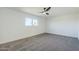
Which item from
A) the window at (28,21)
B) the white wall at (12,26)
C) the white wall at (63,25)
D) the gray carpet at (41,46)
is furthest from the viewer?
the white wall at (63,25)

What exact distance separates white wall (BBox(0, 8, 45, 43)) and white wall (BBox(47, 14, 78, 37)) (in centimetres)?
256

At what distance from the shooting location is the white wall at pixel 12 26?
4070 millimetres

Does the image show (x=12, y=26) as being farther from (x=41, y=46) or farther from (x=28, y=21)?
(x=41, y=46)

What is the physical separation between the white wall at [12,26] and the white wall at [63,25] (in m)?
2.56

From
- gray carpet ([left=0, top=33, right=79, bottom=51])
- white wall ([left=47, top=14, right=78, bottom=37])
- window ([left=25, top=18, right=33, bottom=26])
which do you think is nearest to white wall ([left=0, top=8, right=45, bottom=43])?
window ([left=25, top=18, right=33, bottom=26])

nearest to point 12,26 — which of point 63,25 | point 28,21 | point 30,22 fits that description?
point 28,21

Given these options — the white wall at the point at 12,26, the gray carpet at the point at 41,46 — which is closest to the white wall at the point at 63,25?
the gray carpet at the point at 41,46

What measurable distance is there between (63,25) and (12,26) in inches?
180

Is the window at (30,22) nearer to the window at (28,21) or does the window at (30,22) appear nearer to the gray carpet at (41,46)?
the window at (28,21)

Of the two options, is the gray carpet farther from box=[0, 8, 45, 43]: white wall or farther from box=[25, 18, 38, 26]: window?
box=[25, 18, 38, 26]: window

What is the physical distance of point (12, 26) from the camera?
181 inches

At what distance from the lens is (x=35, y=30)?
274 inches

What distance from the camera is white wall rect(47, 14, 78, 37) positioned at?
6.09 m

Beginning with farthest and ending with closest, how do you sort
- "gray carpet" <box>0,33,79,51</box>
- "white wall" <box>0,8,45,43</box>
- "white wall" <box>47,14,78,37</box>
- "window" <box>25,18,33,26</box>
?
1. "white wall" <box>47,14,78,37</box>
2. "window" <box>25,18,33,26</box>
3. "white wall" <box>0,8,45,43</box>
4. "gray carpet" <box>0,33,79,51</box>
